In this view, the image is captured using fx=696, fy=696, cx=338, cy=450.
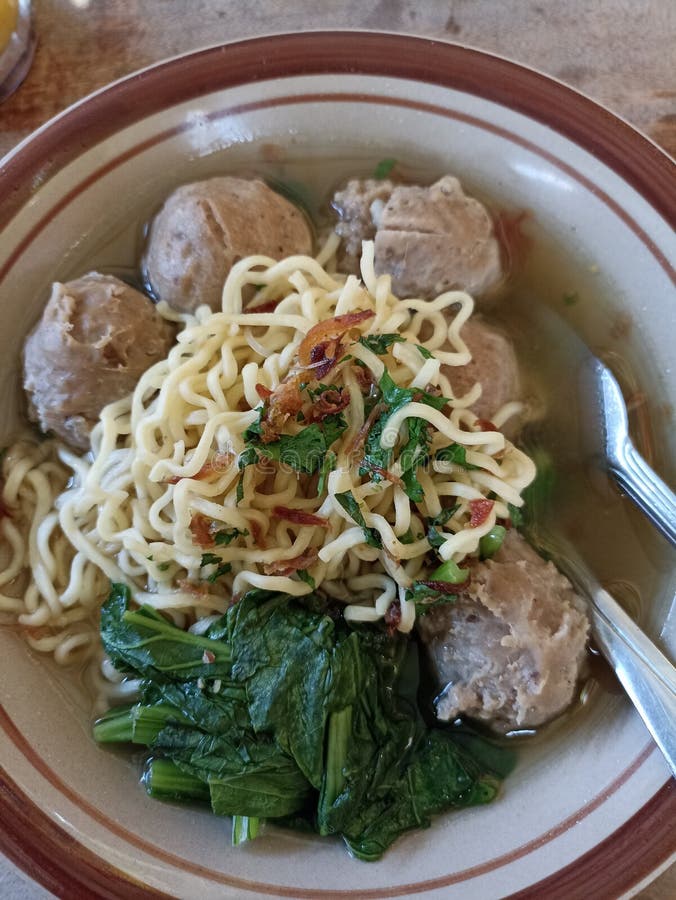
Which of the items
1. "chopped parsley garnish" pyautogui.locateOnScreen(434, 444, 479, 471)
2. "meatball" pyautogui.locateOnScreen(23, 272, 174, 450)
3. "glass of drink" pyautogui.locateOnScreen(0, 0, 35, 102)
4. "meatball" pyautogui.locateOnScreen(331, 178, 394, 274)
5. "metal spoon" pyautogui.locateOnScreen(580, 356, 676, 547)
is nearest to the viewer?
"chopped parsley garnish" pyautogui.locateOnScreen(434, 444, 479, 471)

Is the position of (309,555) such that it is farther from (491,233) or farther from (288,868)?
(491,233)

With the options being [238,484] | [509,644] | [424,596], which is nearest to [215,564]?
[238,484]

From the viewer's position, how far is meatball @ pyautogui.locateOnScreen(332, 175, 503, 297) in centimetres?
214

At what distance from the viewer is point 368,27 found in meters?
2.69

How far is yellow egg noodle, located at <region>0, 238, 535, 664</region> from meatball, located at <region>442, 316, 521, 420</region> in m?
0.05

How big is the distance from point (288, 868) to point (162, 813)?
0.37 meters

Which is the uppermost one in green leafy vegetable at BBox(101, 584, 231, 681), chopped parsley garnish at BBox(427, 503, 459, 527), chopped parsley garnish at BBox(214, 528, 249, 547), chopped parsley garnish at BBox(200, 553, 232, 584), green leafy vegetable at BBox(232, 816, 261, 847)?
chopped parsley garnish at BBox(427, 503, 459, 527)

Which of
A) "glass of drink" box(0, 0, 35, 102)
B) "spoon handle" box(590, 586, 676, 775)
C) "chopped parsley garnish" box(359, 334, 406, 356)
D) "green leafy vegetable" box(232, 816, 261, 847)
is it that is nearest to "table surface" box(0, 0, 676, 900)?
"glass of drink" box(0, 0, 35, 102)

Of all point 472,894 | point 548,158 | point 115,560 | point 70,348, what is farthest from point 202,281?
point 472,894

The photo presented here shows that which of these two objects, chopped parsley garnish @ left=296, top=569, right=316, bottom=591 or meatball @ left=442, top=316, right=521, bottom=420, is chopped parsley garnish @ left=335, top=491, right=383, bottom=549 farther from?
meatball @ left=442, top=316, right=521, bottom=420

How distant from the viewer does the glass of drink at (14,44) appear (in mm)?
2520

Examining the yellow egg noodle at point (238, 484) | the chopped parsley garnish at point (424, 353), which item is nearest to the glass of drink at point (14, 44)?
the yellow egg noodle at point (238, 484)

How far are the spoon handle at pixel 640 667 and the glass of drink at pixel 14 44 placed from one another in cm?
270

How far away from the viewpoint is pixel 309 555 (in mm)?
1901
